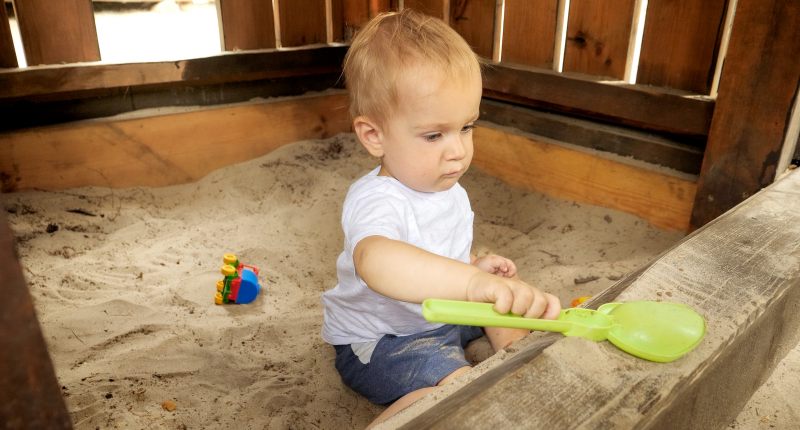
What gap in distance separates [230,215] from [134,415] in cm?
107

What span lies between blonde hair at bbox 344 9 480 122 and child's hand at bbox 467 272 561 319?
38cm

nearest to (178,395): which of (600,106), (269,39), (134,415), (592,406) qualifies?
(134,415)

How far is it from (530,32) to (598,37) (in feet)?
0.90

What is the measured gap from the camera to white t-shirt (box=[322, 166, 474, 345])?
103 centimetres

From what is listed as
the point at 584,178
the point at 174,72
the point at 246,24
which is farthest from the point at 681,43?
the point at 174,72

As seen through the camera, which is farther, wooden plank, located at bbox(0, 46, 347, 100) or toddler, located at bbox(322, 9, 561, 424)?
wooden plank, located at bbox(0, 46, 347, 100)

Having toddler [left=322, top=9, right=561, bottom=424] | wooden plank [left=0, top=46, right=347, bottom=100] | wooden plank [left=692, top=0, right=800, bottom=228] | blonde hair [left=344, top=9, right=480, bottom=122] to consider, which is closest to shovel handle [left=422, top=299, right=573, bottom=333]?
toddler [left=322, top=9, right=561, bottom=424]

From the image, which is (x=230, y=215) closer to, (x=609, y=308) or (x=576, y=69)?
(x=576, y=69)

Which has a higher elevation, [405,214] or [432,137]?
[432,137]

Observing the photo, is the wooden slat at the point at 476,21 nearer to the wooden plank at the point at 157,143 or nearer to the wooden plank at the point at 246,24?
the wooden plank at the point at 157,143

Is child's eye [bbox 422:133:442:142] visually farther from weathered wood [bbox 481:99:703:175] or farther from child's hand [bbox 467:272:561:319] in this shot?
weathered wood [bbox 481:99:703:175]

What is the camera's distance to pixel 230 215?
2066mm

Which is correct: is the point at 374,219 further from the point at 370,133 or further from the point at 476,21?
the point at 476,21

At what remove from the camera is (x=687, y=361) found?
2.39 feet
